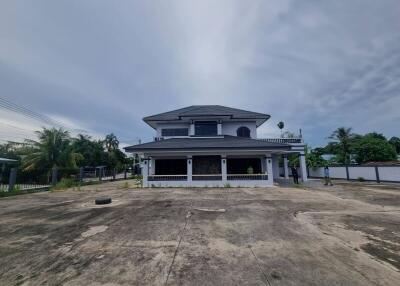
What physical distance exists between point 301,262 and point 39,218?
9003 mm

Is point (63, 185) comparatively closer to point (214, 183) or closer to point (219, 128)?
point (214, 183)

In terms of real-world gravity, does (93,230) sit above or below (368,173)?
below

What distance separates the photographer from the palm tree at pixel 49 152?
2038 centimetres

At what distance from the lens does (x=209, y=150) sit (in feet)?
56.2

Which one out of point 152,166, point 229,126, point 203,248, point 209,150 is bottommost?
point 203,248

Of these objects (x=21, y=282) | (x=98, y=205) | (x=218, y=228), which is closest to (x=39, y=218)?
(x=98, y=205)

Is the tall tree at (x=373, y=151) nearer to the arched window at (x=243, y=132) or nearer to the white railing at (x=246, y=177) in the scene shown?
the arched window at (x=243, y=132)

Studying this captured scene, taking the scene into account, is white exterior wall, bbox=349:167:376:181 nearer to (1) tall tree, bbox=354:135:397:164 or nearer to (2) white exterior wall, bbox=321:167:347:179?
(2) white exterior wall, bbox=321:167:347:179

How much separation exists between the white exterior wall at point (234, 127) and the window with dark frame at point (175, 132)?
14.3 feet

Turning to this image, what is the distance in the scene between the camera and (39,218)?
7.54 m

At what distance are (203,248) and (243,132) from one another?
1865 centimetres

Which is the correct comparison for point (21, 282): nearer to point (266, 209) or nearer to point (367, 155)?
point (266, 209)

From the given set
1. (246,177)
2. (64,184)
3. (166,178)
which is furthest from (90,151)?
(246,177)

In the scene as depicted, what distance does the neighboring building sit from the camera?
17.3 m
